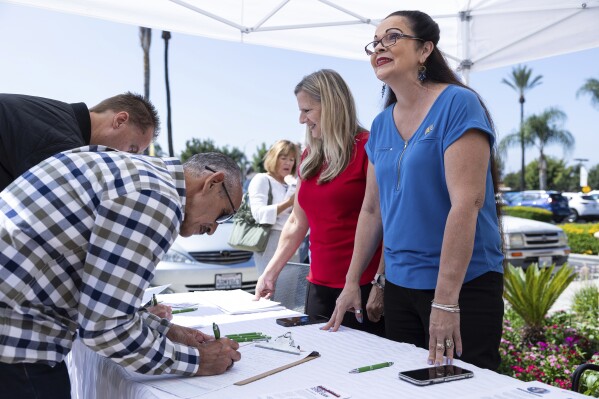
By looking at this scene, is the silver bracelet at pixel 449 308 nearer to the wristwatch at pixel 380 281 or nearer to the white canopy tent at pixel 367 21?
the wristwatch at pixel 380 281

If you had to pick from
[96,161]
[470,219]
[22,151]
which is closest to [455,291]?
[470,219]

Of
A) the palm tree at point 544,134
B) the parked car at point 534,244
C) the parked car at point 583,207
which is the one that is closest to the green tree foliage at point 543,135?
the palm tree at point 544,134

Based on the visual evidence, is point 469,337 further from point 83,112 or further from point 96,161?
point 83,112

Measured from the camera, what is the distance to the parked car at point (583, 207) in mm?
25234

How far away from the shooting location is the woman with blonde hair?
2639 millimetres

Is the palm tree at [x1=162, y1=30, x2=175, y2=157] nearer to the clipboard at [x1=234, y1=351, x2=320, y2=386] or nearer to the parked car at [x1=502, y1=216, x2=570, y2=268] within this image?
the parked car at [x1=502, y1=216, x2=570, y2=268]

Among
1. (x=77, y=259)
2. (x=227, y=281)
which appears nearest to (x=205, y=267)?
(x=227, y=281)

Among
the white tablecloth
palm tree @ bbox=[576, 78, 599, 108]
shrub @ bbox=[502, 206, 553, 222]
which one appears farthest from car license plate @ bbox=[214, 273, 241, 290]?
palm tree @ bbox=[576, 78, 599, 108]

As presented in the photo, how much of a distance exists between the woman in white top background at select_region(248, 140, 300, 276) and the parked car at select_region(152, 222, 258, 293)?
29.1 inches

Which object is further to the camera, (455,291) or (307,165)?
(307,165)

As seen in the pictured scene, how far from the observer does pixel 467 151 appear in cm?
181

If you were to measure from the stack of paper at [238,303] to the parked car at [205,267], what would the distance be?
2.56m

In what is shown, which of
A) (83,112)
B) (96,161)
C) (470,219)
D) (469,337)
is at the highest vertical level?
(83,112)

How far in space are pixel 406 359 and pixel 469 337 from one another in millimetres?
299
